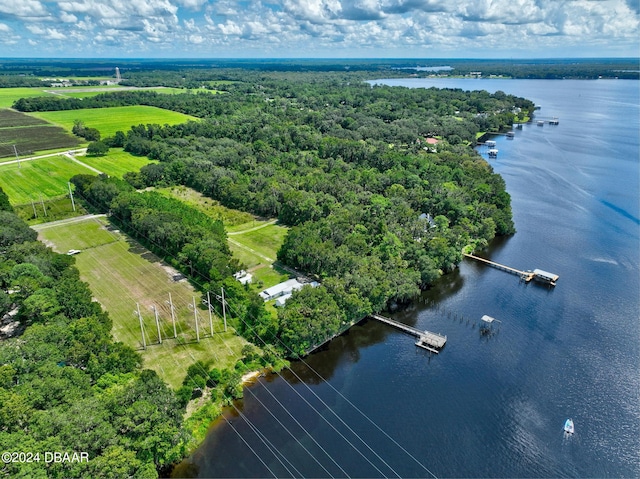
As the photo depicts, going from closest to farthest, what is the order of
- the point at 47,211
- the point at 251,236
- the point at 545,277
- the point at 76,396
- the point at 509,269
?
1. the point at 76,396
2. the point at 545,277
3. the point at 509,269
4. the point at 251,236
5. the point at 47,211

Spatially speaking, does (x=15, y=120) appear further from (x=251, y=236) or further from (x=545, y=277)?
(x=545, y=277)

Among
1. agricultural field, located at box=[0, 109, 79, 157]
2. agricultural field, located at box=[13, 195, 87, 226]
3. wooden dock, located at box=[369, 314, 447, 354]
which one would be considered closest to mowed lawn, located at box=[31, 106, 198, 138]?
agricultural field, located at box=[0, 109, 79, 157]

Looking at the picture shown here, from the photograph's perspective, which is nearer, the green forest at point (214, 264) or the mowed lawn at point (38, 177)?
the green forest at point (214, 264)

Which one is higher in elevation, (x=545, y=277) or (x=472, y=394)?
(x=545, y=277)

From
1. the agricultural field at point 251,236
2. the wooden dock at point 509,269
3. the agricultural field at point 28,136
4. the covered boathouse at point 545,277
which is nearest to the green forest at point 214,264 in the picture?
the wooden dock at point 509,269

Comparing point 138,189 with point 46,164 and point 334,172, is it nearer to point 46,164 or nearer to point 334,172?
point 46,164

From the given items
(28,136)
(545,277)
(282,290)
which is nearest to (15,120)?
(28,136)

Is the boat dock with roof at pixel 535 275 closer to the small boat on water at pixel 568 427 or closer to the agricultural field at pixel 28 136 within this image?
the small boat on water at pixel 568 427

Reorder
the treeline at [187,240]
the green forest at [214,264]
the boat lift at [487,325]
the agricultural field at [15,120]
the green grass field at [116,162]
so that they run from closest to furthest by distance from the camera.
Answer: the green forest at [214,264] → the treeline at [187,240] → the boat lift at [487,325] → the green grass field at [116,162] → the agricultural field at [15,120]
